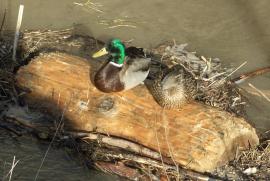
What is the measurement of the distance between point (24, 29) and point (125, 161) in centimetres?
284

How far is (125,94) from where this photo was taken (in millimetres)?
5629

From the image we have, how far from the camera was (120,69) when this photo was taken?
5910mm

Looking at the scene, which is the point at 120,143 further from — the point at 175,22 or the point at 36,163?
the point at 175,22

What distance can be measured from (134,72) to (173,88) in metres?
0.47

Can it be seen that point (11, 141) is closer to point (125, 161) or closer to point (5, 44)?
point (125, 161)

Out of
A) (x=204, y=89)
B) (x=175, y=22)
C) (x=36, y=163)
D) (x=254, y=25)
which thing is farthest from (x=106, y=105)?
(x=254, y=25)

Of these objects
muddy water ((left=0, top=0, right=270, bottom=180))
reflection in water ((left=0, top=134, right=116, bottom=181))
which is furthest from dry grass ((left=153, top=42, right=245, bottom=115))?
reflection in water ((left=0, top=134, right=116, bottom=181))

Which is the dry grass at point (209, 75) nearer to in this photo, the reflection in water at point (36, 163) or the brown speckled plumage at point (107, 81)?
the brown speckled plumage at point (107, 81)

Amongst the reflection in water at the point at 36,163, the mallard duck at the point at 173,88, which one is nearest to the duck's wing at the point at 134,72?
the mallard duck at the point at 173,88

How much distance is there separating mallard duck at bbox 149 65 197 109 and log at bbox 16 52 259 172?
0.25 feet

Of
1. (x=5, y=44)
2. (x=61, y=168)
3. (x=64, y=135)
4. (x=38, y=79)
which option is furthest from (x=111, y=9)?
(x=61, y=168)

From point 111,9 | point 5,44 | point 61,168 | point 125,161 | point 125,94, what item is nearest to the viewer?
point 61,168

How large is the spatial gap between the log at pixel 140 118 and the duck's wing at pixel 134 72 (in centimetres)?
9

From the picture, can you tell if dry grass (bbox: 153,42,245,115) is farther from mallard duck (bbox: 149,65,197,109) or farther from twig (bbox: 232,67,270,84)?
mallard duck (bbox: 149,65,197,109)
